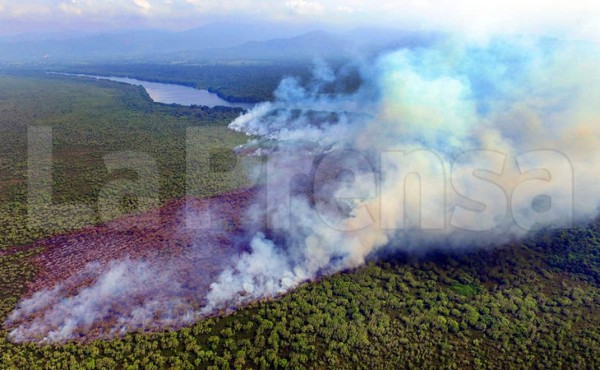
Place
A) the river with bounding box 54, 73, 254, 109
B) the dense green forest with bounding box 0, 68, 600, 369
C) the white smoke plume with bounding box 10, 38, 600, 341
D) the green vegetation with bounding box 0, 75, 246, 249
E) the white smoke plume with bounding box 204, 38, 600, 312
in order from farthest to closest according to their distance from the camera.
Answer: the river with bounding box 54, 73, 254, 109, the green vegetation with bounding box 0, 75, 246, 249, the white smoke plume with bounding box 204, 38, 600, 312, the white smoke plume with bounding box 10, 38, 600, 341, the dense green forest with bounding box 0, 68, 600, 369

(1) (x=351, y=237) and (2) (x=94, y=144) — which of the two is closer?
(1) (x=351, y=237)

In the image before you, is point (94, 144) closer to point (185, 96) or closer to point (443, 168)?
point (443, 168)

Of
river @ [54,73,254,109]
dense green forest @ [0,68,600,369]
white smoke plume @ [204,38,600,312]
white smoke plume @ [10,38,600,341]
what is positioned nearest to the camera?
dense green forest @ [0,68,600,369]

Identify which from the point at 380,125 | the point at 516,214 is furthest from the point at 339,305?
the point at 380,125

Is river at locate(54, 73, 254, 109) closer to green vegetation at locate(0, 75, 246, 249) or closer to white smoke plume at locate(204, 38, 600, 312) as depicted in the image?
green vegetation at locate(0, 75, 246, 249)

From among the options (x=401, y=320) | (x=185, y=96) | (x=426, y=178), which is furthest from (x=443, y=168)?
(x=185, y=96)

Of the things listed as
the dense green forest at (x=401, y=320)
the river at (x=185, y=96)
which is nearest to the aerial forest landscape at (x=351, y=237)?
the dense green forest at (x=401, y=320)

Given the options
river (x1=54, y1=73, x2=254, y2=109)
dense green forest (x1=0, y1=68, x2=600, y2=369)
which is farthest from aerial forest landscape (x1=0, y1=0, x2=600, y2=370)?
river (x1=54, y1=73, x2=254, y2=109)

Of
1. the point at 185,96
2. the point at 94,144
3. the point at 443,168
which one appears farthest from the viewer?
the point at 185,96
